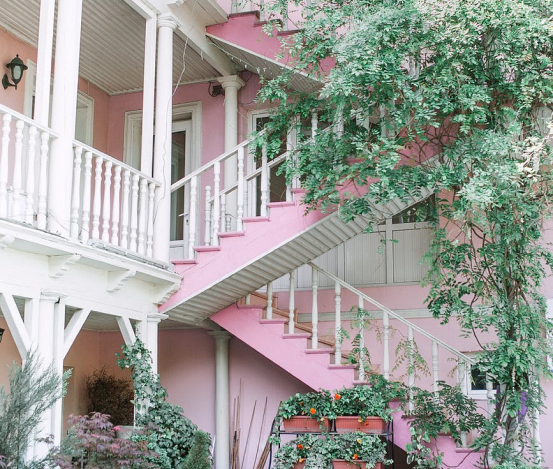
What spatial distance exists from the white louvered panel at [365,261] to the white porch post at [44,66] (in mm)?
4668

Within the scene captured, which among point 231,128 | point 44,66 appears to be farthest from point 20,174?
point 231,128

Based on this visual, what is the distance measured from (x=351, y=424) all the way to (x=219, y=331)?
2.62 m

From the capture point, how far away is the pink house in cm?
668

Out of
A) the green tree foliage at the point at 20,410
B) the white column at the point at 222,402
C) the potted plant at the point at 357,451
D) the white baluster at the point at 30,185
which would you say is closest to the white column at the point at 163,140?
the white baluster at the point at 30,185

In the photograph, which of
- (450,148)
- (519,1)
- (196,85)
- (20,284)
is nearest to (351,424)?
(450,148)

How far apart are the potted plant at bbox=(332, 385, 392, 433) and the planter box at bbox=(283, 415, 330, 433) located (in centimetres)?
17

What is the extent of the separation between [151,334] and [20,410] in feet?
8.49

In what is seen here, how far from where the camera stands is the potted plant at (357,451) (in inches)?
294

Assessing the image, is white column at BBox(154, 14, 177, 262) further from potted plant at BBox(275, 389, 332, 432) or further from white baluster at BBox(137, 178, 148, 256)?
potted plant at BBox(275, 389, 332, 432)

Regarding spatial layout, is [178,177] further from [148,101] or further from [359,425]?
[359,425]

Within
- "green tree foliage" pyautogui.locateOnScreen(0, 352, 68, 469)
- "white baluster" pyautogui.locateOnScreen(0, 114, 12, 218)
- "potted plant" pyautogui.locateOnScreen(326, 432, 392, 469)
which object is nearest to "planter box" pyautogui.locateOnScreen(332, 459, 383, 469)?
"potted plant" pyautogui.locateOnScreen(326, 432, 392, 469)

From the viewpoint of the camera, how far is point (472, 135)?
6883 millimetres

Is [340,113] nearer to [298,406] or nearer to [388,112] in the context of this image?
[388,112]

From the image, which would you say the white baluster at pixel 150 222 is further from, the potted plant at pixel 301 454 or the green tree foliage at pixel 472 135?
the potted plant at pixel 301 454
